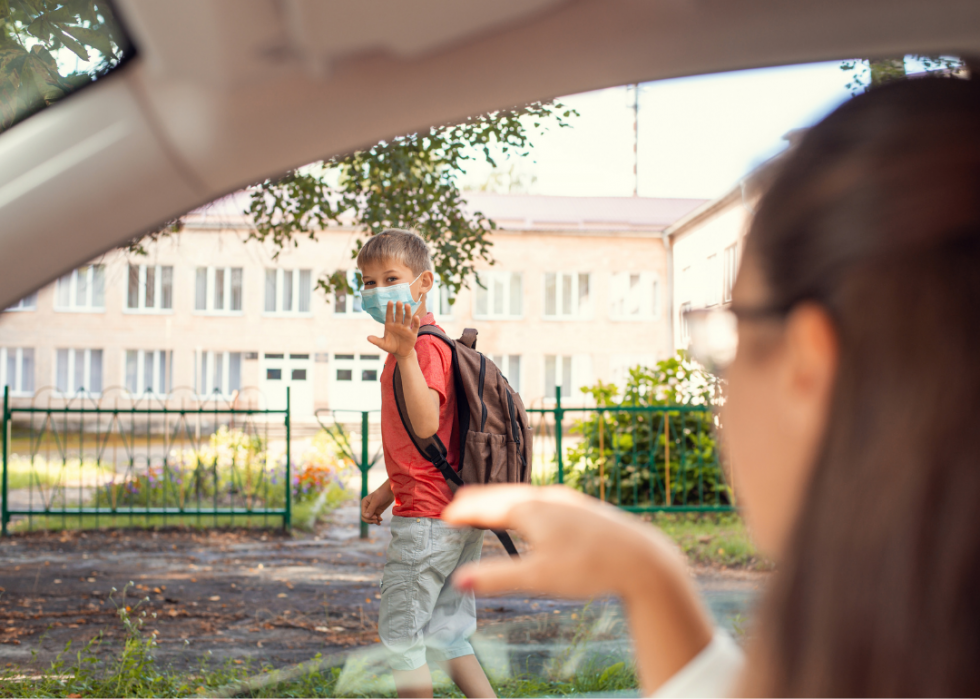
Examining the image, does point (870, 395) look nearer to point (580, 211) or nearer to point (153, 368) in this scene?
point (153, 368)

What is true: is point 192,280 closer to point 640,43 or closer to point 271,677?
point 271,677

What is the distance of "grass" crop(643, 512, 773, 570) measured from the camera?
267 inches

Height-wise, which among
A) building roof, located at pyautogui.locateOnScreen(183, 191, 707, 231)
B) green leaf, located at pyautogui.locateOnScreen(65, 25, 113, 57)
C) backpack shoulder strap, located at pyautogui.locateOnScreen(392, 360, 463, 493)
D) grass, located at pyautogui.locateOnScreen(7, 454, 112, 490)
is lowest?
grass, located at pyautogui.locateOnScreen(7, 454, 112, 490)

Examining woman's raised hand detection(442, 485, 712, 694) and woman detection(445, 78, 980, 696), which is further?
woman's raised hand detection(442, 485, 712, 694)

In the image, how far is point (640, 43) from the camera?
135cm

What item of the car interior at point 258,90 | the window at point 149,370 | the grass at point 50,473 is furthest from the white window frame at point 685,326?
the window at point 149,370

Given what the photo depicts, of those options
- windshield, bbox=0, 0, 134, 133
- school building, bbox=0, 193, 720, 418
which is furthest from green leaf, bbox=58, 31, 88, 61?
school building, bbox=0, 193, 720, 418

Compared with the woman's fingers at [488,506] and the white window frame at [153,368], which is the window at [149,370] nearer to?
the white window frame at [153,368]

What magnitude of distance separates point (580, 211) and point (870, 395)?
31893 millimetres

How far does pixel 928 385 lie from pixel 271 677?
3.71m

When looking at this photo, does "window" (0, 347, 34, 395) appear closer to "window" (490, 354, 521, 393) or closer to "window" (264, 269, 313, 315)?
"window" (264, 269, 313, 315)

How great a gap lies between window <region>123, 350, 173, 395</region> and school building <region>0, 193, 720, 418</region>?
5 centimetres

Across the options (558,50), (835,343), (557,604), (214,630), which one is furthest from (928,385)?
(557,604)

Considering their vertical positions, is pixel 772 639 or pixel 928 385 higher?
pixel 928 385
